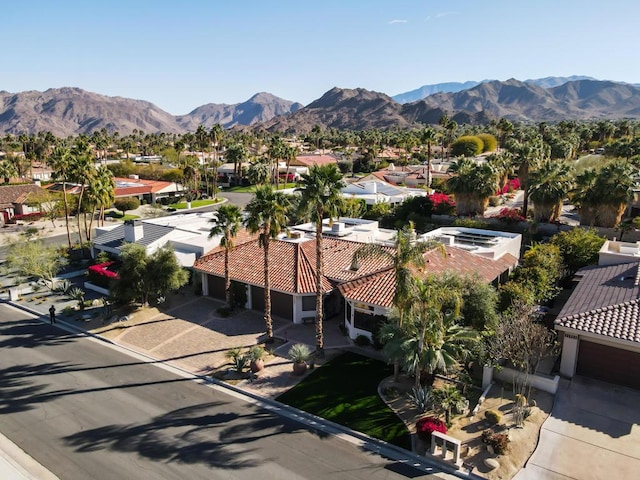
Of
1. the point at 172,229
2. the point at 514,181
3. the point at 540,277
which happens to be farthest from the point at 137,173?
the point at 540,277

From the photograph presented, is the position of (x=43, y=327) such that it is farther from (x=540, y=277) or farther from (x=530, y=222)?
(x=530, y=222)

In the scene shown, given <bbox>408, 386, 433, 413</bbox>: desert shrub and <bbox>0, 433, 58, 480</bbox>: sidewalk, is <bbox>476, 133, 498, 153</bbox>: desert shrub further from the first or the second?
<bbox>0, 433, 58, 480</bbox>: sidewalk

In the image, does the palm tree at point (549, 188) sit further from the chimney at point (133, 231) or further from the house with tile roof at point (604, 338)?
the chimney at point (133, 231)

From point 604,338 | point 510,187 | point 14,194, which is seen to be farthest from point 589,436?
point 14,194

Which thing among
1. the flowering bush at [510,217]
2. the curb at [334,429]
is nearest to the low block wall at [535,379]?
the curb at [334,429]

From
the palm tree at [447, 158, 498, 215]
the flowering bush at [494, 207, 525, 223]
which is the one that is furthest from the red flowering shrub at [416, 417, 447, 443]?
the palm tree at [447, 158, 498, 215]

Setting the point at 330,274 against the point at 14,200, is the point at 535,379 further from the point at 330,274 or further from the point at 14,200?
the point at 14,200
